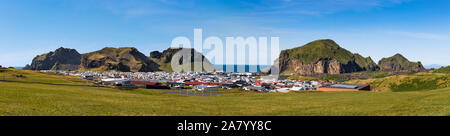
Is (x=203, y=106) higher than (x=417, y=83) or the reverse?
higher

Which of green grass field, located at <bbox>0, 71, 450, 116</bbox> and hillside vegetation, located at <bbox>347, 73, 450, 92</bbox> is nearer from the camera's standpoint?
green grass field, located at <bbox>0, 71, 450, 116</bbox>

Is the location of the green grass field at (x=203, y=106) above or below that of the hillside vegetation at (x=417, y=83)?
above

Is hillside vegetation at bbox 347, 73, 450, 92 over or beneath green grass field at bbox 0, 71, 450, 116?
beneath

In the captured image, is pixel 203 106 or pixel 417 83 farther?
pixel 417 83

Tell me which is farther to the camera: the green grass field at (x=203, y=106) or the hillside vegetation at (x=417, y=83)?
the hillside vegetation at (x=417, y=83)
